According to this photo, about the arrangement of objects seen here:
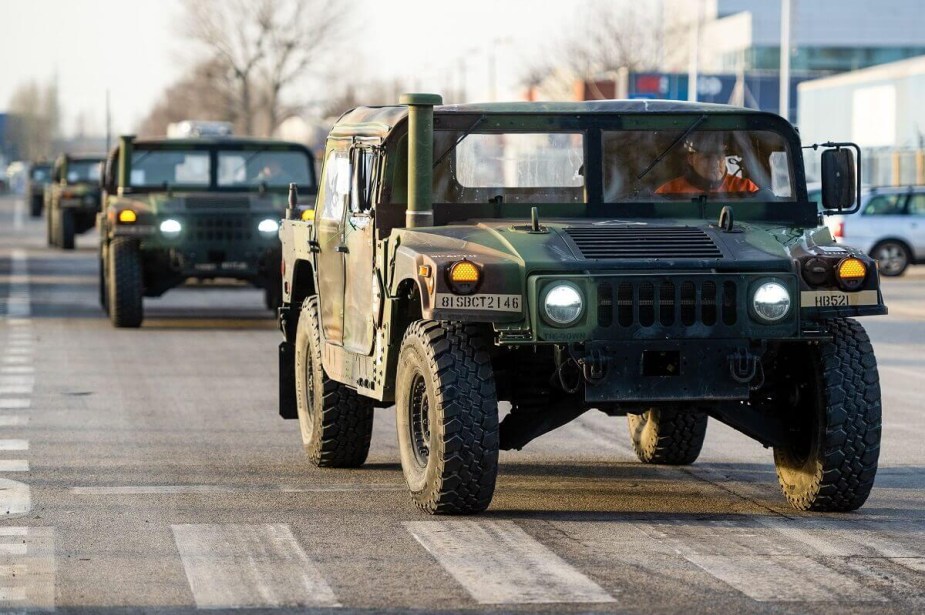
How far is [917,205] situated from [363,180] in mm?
25540

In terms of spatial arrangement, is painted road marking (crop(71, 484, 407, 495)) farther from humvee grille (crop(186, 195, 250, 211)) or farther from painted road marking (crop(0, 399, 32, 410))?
humvee grille (crop(186, 195, 250, 211))

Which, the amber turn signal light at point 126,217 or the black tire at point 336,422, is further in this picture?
the amber turn signal light at point 126,217

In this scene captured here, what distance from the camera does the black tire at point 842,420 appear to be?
884 centimetres

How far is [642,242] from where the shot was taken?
29.2ft

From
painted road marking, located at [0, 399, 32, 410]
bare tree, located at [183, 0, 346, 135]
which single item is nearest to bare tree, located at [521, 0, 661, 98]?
bare tree, located at [183, 0, 346, 135]

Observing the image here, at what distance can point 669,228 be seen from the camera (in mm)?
9078

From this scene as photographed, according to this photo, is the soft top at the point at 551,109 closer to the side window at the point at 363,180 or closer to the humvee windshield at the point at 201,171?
the side window at the point at 363,180

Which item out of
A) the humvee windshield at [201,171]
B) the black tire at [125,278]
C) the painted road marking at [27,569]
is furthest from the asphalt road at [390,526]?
the humvee windshield at [201,171]

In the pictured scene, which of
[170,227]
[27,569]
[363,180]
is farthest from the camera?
[170,227]

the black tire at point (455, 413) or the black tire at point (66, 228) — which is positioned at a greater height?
the black tire at point (455, 413)

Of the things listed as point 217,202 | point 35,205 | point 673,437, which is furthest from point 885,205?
point 35,205

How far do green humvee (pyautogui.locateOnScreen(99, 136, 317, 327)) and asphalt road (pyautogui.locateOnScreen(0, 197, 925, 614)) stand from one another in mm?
Answer: 6386

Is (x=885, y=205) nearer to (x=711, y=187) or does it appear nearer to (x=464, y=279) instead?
(x=711, y=187)

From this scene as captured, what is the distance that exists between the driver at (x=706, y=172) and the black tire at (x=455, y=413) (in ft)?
5.21
